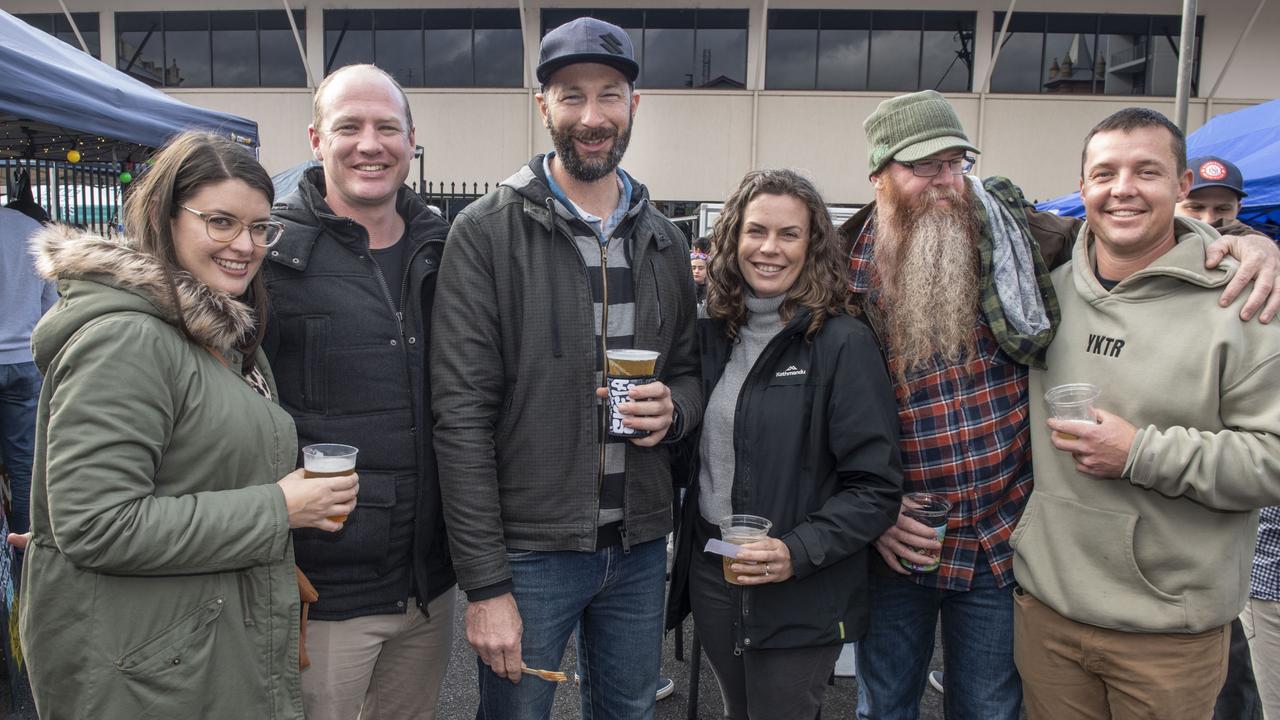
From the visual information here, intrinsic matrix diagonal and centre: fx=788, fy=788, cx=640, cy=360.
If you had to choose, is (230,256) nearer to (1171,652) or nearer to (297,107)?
(1171,652)

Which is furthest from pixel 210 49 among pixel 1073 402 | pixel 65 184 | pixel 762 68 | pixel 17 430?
pixel 1073 402

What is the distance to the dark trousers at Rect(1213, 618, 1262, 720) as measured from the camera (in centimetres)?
357

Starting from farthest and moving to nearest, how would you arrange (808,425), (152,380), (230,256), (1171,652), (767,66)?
(767,66) → (808,425) → (1171,652) → (230,256) → (152,380)

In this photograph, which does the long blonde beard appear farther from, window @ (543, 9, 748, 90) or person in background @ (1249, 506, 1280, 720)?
window @ (543, 9, 748, 90)

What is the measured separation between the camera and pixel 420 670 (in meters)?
2.57

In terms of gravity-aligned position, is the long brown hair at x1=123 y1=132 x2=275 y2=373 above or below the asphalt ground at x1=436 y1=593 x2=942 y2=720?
above

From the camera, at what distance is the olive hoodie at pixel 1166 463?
2.12 meters

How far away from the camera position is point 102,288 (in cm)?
175

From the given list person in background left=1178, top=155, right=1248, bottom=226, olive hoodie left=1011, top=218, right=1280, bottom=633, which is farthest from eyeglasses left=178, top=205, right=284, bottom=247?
person in background left=1178, top=155, right=1248, bottom=226

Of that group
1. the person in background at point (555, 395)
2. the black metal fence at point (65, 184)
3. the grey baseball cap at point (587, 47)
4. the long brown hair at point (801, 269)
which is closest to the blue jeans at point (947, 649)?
the person in background at point (555, 395)

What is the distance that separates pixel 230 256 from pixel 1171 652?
2791 mm

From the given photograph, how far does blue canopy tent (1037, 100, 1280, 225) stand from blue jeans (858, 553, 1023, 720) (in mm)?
3600

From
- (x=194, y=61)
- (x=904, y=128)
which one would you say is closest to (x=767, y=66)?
(x=194, y=61)

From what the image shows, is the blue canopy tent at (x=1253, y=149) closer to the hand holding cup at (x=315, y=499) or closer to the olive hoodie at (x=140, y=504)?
the hand holding cup at (x=315, y=499)
